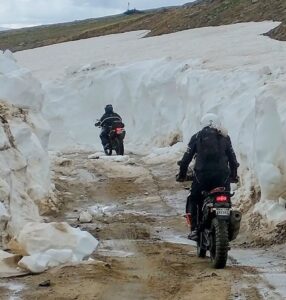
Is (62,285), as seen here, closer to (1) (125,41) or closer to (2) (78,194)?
(2) (78,194)

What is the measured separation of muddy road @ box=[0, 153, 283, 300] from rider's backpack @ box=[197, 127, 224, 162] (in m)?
1.15

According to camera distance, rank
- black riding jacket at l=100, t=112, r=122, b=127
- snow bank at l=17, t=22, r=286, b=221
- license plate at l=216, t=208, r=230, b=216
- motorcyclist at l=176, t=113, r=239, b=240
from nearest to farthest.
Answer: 1. license plate at l=216, t=208, r=230, b=216
2. motorcyclist at l=176, t=113, r=239, b=240
3. snow bank at l=17, t=22, r=286, b=221
4. black riding jacket at l=100, t=112, r=122, b=127

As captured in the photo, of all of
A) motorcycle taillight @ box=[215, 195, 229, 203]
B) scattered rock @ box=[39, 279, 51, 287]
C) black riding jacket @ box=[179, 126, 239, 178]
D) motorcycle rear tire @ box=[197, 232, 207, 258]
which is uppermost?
black riding jacket @ box=[179, 126, 239, 178]

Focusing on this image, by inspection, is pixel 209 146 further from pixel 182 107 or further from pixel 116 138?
pixel 182 107

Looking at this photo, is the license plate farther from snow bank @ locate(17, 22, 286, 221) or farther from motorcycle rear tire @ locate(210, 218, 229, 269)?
snow bank @ locate(17, 22, 286, 221)

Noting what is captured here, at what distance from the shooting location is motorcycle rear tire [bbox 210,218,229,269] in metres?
8.25

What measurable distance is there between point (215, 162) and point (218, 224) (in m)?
0.82

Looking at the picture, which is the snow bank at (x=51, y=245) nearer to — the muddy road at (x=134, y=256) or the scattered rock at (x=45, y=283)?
the muddy road at (x=134, y=256)

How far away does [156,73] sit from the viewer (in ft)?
88.5

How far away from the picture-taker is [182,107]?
23.7 m

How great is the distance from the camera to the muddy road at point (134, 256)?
725 centimetres

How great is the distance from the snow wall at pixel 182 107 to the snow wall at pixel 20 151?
127 inches

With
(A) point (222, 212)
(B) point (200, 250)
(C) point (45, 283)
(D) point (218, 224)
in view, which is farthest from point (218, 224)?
(C) point (45, 283)

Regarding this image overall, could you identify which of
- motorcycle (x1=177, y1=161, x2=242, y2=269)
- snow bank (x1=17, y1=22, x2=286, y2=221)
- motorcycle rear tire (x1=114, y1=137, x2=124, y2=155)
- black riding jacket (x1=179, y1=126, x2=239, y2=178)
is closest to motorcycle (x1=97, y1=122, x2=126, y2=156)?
motorcycle rear tire (x1=114, y1=137, x2=124, y2=155)
